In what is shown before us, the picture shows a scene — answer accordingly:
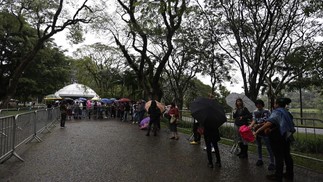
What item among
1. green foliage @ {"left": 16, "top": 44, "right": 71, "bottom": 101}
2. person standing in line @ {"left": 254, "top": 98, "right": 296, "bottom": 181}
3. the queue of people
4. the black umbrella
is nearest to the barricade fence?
the black umbrella

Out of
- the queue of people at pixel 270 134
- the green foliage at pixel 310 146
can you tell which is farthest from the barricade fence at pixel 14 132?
the green foliage at pixel 310 146

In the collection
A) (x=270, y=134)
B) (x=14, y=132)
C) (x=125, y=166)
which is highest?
(x=270, y=134)

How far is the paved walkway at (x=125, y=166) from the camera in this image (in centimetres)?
525

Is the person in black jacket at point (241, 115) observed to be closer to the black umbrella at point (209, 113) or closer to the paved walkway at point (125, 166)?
the black umbrella at point (209, 113)

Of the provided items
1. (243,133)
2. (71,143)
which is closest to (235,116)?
(243,133)

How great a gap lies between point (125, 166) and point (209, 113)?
240 cm

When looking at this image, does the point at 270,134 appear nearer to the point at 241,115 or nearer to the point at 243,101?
the point at 241,115

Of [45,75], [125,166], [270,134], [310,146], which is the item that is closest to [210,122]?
[270,134]

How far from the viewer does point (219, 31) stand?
19.1 meters

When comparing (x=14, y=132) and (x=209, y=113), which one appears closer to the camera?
(x=209, y=113)

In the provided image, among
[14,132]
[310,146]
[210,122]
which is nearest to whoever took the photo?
[210,122]

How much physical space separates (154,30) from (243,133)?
502 inches

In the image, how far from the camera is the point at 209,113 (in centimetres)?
616

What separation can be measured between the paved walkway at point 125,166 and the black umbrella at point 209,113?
43.0 inches
